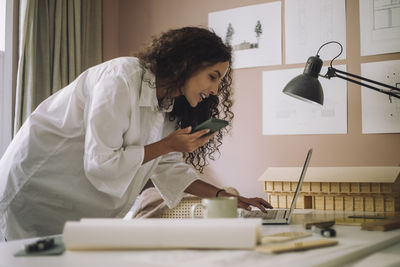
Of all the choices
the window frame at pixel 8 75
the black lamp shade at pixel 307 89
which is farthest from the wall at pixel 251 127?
the window frame at pixel 8 75

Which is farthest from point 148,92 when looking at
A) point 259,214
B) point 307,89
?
point 307,89

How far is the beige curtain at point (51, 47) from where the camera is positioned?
8.46 feet

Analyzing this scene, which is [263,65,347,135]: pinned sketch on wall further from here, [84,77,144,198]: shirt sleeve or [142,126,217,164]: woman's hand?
[84,77,144,198]: shirt sleeve

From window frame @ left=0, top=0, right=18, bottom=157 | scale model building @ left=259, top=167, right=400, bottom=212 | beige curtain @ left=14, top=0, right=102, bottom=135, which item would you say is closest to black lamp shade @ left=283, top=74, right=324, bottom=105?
scale model building @ left=259, top=167, right=400, bottom=212

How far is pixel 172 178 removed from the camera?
1605mm

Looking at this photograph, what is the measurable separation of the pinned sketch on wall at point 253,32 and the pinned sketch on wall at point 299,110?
0.12 m

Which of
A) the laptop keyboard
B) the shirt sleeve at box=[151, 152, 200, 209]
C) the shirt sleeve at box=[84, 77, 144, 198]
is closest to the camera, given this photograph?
the shirt sleeve at box=[84, 77, 144, 198]

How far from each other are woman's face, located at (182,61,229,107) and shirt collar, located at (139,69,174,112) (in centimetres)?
13

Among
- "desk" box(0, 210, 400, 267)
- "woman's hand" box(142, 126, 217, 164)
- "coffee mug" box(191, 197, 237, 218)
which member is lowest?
"desk" box(0, 210, 400, 267)

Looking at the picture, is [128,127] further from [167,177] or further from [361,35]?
[361,35]

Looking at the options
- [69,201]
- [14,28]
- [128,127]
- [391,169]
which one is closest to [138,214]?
[69,201]

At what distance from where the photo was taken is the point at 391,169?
5.98 ft

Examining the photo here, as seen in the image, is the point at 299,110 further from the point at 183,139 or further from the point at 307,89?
the point at 183,139

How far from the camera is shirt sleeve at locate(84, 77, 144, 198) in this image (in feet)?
3.78
